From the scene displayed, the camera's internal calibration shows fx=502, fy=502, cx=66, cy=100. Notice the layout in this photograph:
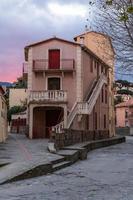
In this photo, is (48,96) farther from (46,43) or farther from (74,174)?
(74,174)

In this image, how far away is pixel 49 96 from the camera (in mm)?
44719

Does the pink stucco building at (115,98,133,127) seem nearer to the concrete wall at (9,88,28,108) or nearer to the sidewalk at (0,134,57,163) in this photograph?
the concrete wall at (9,88,28,108)

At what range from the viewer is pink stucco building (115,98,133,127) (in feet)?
326

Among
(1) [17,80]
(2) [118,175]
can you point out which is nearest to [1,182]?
(2) [118,175]

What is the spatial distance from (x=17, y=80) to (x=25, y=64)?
5013 centimetres

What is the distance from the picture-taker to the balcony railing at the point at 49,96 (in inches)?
1761

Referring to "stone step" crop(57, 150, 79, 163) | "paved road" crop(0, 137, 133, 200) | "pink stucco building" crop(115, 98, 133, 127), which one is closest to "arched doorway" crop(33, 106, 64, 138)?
"stone step" crop(57, 150, 79, 163)

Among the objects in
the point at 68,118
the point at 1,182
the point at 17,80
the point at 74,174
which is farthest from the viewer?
the point at 17,80

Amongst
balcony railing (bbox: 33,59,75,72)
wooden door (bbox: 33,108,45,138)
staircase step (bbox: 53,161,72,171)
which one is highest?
balcony railing (bbox: 33,59,75,72)

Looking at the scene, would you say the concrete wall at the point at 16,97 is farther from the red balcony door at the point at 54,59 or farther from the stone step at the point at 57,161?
the stone step at the point at 57,161

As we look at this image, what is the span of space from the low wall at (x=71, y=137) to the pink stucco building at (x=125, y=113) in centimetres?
5035

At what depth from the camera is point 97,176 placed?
1995 centimetres

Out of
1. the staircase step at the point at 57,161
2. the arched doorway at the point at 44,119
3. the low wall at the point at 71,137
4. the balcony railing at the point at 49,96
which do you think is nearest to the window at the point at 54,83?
the arched doorway at the point at 44,119

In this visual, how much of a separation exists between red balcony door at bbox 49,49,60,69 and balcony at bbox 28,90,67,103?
3117 millimetres
